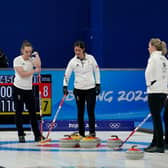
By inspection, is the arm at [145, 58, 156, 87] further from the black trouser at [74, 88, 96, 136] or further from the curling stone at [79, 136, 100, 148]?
the black trouser at [74, 88, 96, 136]

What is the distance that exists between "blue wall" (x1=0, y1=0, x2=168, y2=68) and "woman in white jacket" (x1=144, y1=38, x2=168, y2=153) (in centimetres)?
989

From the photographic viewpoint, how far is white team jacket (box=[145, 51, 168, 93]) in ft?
28.5

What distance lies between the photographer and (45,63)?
1994 cm

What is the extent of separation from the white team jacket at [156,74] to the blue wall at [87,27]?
9952mm

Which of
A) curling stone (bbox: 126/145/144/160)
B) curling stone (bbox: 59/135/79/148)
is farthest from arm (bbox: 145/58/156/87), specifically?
curling stone (bbox: 59/135/79/148)

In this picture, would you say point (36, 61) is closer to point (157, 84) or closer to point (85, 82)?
point (85, 82)

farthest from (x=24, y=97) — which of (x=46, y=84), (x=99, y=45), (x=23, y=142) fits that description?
(x=99, y=45)

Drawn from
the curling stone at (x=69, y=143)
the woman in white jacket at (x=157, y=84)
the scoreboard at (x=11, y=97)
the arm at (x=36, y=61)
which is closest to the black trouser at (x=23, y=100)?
the arm at (x=36, y=61)

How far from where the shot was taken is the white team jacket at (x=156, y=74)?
8688 millimetres

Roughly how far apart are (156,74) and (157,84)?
0.49 feet

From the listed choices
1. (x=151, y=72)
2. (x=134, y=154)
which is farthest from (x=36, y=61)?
(x=134, y=154)

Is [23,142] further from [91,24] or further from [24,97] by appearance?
[91,24]

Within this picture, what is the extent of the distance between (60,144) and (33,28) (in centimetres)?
1076

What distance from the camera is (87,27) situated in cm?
1988
